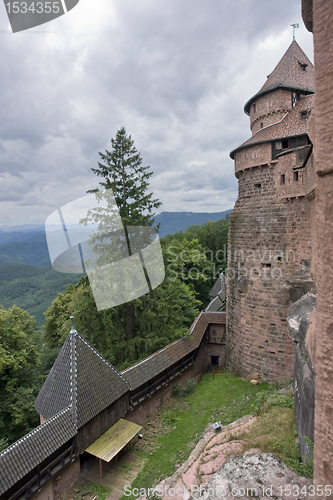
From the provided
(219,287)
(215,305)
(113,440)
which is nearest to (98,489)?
(113,440)

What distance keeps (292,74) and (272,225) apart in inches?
334

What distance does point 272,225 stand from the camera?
13.4 m

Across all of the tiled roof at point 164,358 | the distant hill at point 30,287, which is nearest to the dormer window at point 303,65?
the tiled roof at point 164,358

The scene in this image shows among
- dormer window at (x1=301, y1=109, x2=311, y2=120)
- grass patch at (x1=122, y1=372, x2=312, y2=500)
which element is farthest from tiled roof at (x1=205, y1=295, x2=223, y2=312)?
dormer window at (x1=301, y1=109, x2=311, y2=120)

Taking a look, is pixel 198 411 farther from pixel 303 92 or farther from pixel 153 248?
pixel 303 92

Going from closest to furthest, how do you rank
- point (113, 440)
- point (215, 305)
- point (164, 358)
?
point (113, 440) → point (164, 358) → point (215, 305)

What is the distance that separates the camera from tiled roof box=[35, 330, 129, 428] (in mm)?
9938

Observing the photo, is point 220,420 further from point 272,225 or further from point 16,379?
point 16,379

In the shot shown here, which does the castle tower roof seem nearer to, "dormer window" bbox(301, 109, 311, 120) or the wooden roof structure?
"dormer window" bbox(301, 109, 311, 120)

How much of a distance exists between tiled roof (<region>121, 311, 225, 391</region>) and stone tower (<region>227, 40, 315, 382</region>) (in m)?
2.86

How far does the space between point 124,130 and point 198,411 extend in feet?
52.3

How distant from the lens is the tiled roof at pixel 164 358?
12934 mm

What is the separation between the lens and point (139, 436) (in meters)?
11.9

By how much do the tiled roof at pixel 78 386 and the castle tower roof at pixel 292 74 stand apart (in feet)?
51.5
